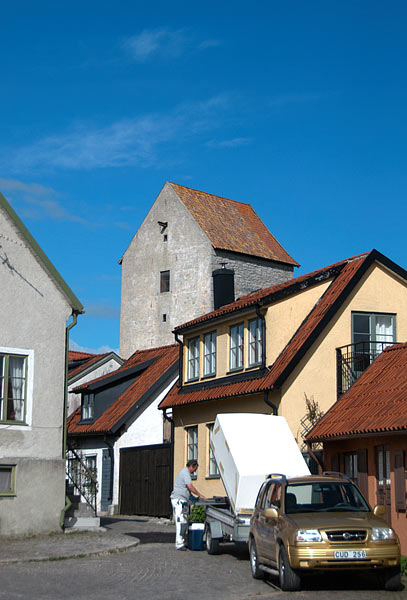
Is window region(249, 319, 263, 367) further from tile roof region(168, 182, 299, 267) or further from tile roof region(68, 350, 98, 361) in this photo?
tile roof region(168, 182, 299, 267)

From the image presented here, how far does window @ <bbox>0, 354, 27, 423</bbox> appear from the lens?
67.9ft

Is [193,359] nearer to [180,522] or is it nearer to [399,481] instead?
[180,522]

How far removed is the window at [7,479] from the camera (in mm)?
20328

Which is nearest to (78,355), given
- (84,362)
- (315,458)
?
(84,362)

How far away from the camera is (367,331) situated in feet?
79.3

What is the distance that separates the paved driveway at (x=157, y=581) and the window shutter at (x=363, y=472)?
8.78ft

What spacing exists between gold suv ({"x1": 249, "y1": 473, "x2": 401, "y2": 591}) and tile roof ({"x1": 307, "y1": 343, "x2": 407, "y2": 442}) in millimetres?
2510

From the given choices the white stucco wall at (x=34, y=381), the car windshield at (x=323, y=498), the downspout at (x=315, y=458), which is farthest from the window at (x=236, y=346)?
the car windshield at (x=323, y=498)

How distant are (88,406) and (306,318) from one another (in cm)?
1263

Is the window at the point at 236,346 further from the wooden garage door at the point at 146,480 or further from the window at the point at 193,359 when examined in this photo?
the wooden garage door at the point at 146,480

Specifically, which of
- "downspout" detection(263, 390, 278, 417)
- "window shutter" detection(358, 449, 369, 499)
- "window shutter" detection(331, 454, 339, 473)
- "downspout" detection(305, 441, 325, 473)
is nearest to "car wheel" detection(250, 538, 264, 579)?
"window shutter" detection(358, 449, 369, 499)

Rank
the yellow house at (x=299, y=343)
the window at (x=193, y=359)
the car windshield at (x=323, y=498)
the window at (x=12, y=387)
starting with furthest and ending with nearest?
the window at (x=193, y=359), the yellow house at (x=299, y=343), the window at (x=12, y=387), the car windshield at (x=323, y=498)

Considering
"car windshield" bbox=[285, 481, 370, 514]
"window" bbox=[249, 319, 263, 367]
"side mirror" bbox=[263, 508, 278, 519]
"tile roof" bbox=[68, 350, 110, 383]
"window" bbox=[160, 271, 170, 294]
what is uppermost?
"window" bbox=[160, 271, 170, 294]

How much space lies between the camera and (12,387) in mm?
20906
